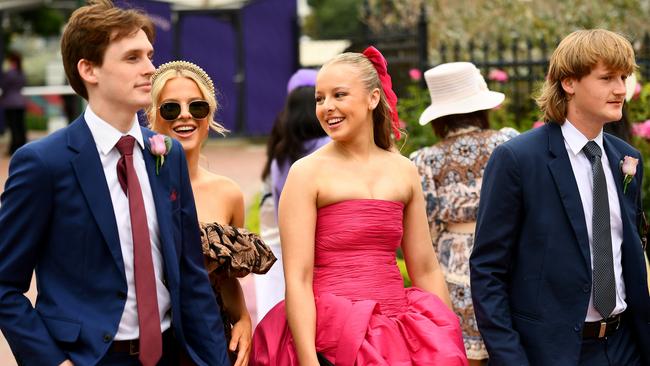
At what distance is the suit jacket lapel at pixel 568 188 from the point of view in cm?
416

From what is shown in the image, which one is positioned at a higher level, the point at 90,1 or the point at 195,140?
the point at 90,1

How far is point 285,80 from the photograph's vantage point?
28250mm

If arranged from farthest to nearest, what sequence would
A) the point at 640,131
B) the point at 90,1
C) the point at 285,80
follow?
the point at 285,80 → the point at 640,131 → the point at 90,1

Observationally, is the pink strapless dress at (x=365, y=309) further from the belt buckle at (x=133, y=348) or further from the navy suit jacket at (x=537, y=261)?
the belt buckle at (x=133, y=348)

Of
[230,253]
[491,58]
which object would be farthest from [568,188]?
[491,58]

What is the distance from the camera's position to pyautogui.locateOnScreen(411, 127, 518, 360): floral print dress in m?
6.11

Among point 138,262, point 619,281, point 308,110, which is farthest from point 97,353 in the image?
point 308,110

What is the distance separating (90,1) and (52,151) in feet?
1.99

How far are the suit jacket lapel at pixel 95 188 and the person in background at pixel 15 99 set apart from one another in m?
22.3

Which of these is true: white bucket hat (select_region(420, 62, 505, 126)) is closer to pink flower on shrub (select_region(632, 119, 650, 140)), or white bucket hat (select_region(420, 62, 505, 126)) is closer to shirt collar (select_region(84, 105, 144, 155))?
pink flower on shrub (select_region(632, 119, 650, 140))

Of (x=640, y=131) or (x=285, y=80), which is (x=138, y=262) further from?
(x=285, y=80)

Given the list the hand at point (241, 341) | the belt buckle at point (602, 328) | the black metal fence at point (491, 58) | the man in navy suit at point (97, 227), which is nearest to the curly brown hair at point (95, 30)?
the man in navy suit at point (97, 227)

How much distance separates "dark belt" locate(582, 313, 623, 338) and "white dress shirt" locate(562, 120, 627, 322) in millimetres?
20

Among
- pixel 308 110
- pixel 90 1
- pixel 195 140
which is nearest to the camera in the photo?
pixel 90 1
